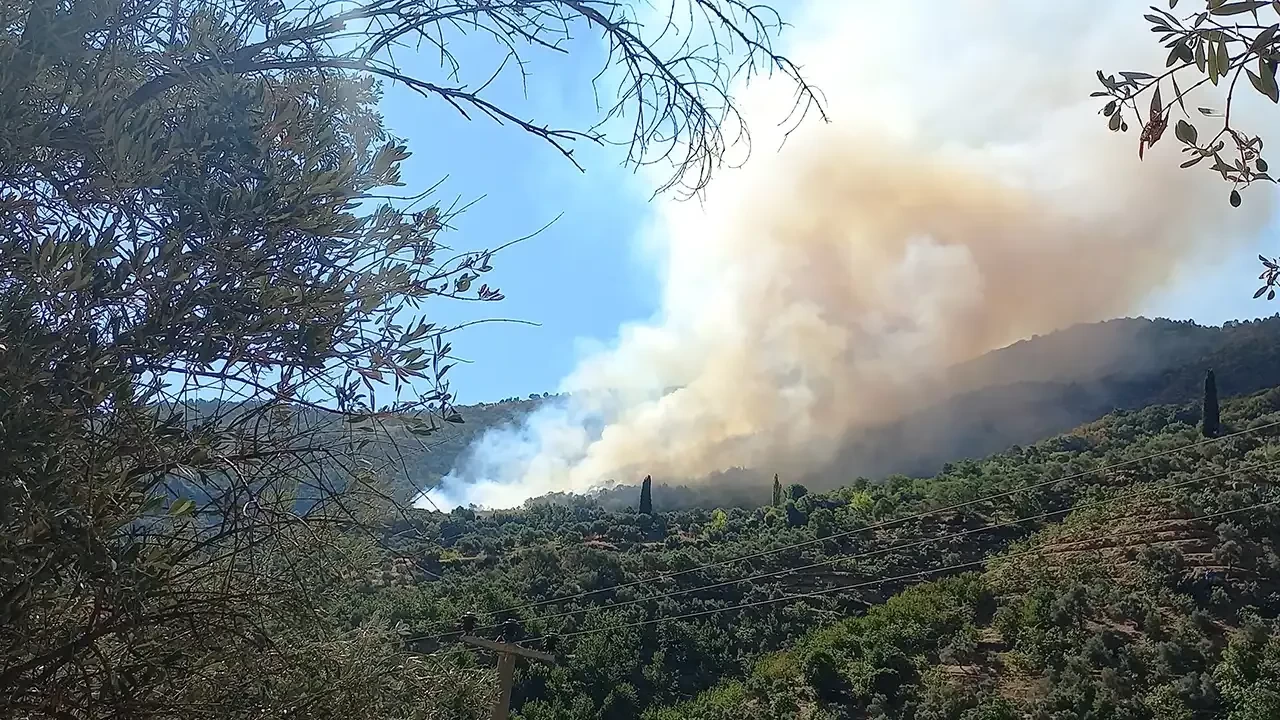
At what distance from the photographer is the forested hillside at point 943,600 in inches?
695

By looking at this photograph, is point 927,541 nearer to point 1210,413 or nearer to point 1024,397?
point 1210,413

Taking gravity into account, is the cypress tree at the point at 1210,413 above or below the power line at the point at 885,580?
above

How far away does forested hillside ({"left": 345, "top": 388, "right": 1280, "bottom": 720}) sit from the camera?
17.7 metres

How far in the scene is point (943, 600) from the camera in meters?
22.4

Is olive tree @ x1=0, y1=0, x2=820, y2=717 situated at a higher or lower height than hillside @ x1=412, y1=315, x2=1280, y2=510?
lower

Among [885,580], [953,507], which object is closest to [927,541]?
[953,507]

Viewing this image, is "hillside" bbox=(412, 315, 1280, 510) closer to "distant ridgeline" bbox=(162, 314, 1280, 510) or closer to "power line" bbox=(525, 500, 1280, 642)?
"distant ridgeline" bbox=(162, 314, 1280, 510)

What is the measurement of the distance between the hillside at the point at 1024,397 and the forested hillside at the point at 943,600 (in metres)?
16.1

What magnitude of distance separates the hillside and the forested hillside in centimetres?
1605

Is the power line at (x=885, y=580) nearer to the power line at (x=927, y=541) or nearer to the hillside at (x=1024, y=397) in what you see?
the power line at (x=927, y=541)

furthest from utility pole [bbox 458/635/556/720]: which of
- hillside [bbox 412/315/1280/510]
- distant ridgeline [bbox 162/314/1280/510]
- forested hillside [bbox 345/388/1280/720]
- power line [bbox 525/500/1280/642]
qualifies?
hillside [bbox 412/315/1280/510]

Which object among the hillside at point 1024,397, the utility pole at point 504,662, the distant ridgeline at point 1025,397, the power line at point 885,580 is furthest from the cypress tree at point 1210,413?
the utility pole at point 504,662

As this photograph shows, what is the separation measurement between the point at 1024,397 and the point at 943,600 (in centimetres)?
3883

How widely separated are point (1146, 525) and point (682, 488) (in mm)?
33907
